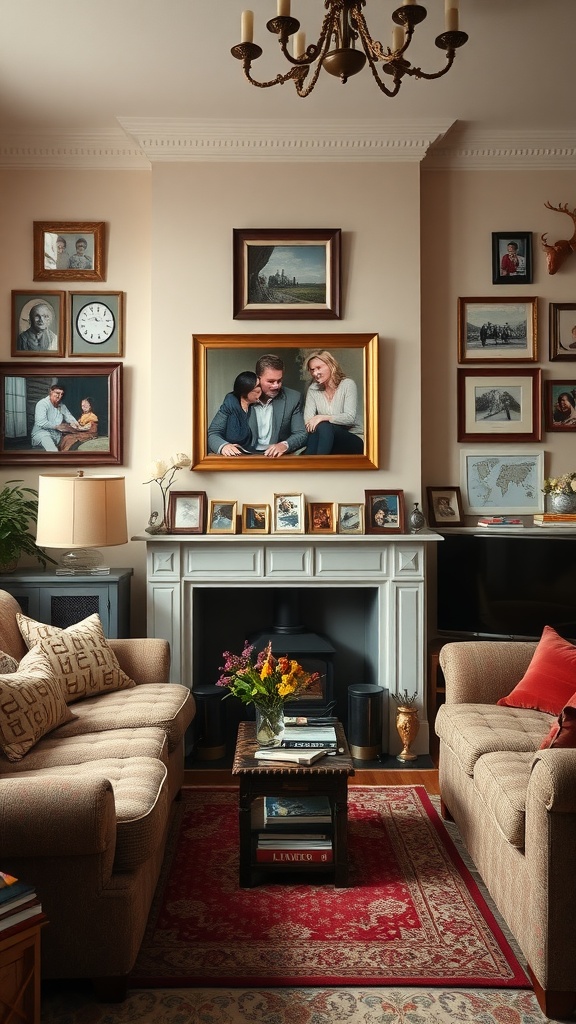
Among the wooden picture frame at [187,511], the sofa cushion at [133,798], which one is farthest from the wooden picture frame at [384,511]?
the sofa cushion at [133,798]

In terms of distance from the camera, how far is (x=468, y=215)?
5.05 meters

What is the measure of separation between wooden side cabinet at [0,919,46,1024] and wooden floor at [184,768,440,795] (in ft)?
6.97

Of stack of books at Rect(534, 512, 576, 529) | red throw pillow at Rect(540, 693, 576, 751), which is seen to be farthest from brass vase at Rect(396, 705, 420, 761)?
red throw pillow at Rect(540, 693, 576, 751)

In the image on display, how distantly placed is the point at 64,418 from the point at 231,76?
201 centimetres

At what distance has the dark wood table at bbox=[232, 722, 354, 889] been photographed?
305 cm

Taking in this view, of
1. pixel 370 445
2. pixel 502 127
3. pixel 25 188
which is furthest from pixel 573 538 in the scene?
pixel 25 188

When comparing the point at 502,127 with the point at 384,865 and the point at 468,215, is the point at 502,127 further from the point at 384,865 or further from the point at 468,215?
the point at 384,865

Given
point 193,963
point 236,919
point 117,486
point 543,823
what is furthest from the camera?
point 117,486

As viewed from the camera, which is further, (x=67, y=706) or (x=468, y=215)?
(x=468, y=215)

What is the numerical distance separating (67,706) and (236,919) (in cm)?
111

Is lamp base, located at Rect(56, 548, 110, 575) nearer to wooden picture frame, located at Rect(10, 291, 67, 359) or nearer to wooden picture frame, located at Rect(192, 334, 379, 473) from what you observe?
wooden picture frame, located at Rect(192, 334, 379, 473)

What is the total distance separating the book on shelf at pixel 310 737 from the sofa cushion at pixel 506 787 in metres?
0.56

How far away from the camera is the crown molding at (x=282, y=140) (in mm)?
4703

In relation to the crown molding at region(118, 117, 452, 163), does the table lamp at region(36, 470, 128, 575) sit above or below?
below
